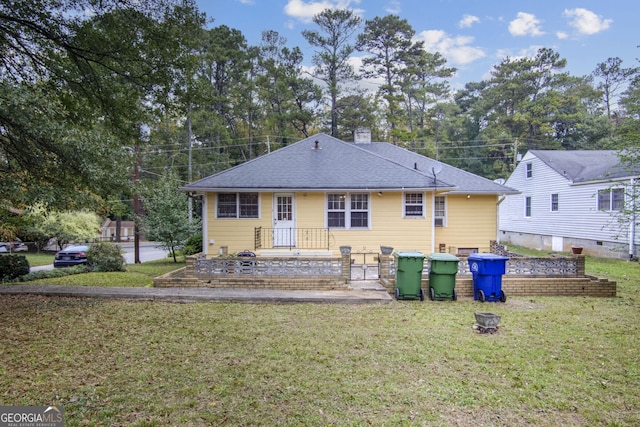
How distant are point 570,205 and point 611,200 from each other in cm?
249

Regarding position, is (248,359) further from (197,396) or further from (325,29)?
(325,29)

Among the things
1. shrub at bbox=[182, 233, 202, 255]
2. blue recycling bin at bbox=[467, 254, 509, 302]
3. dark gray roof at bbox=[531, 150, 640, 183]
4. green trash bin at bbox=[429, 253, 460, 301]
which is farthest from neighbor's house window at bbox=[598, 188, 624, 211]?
shrub at bbox=[182, 233, 202, 255]

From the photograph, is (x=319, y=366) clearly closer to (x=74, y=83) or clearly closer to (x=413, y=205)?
(x=74, y=83)

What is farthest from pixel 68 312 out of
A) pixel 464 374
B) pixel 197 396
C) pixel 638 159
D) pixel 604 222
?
pixel 604 222

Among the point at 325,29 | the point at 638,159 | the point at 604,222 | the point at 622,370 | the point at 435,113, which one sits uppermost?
the point at 325,29

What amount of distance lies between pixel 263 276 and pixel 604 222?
1672 cm

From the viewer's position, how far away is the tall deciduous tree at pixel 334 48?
94.4 ft

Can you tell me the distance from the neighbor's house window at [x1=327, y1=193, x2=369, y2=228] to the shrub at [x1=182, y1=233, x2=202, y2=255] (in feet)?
22.2

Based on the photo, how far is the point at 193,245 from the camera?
626 inches

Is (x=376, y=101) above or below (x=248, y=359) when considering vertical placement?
above

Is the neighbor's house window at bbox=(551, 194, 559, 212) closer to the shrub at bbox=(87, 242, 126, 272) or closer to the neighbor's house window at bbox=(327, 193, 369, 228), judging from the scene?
the neighbor's house window at bbox=(327, 193, 369, 228)

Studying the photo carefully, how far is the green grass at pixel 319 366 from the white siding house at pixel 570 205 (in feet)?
35.9

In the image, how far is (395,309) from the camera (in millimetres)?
7191

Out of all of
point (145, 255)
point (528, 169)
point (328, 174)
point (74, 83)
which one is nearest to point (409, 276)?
point (328, 174)
